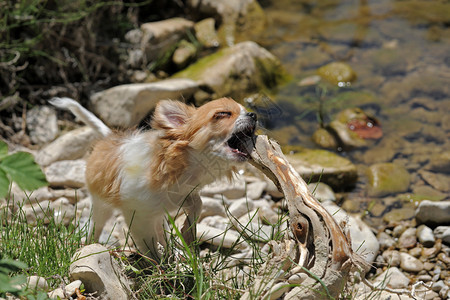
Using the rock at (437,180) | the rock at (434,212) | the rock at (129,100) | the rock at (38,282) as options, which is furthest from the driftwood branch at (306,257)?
the rock at (129,100)

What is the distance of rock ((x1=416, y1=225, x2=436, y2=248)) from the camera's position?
4.91m

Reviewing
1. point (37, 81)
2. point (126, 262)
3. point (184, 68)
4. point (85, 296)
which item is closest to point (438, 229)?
point (126, 262)

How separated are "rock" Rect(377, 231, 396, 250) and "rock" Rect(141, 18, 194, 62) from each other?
4.34 m

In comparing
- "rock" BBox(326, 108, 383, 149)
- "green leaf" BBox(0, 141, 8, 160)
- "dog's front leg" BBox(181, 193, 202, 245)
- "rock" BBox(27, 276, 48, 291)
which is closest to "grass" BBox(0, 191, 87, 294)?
"rock" BBox(27, 276, 48, 291)

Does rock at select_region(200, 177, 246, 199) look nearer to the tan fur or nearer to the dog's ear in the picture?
the tan fur

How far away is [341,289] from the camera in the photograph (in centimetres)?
281

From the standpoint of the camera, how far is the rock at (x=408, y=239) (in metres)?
4.98

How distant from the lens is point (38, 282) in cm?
287

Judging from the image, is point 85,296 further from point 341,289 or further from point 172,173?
point 341,289

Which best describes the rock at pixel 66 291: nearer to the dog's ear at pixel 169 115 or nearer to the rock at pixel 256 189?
the dog's ear at pixel 169 115

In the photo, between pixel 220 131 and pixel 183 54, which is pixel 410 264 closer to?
pixel 220 131

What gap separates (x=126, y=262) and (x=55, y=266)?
1.63 feet

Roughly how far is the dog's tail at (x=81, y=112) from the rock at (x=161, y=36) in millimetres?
3351

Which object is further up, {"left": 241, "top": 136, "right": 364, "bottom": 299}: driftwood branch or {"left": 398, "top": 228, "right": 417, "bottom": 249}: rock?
{"left": 241, "top": 136, "right": 364, "bottom": 299}: driftwood branch
